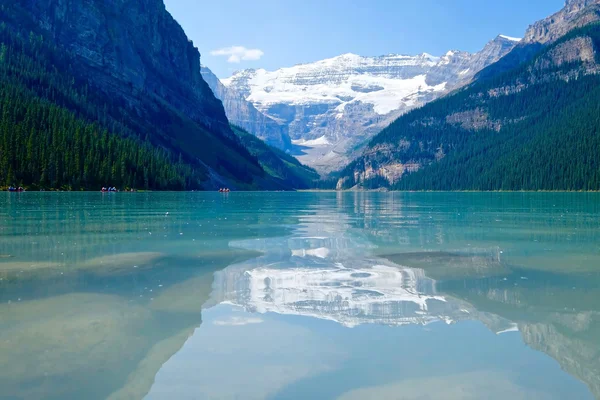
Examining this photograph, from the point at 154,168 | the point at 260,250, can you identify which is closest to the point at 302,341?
the point at 260,250

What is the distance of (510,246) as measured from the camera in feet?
93.1

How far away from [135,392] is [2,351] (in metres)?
3.64

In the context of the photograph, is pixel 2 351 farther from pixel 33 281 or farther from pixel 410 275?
pixel 410 275

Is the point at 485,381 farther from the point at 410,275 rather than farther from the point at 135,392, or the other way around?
the point at 410,275

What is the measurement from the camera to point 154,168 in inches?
6658

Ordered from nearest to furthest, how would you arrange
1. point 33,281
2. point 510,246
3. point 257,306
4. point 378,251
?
point 257,306 < point 33,281 < point 378,251 < point 510,246

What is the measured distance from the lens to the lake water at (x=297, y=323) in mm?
9484

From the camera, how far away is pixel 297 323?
44.3 ft

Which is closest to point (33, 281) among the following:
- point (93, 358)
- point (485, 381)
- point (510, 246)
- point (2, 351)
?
point (2, 351)

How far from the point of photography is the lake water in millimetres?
9484

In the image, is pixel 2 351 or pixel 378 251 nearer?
pixel 2 351

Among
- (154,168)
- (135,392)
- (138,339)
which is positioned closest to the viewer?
(135,392)

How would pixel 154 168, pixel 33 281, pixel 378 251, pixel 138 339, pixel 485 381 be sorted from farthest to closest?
pixel 154 168 → pixel 378 251 → pixel 33 281 → pixel 138 339 → pixel 485 381

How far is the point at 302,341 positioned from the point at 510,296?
758 cm
